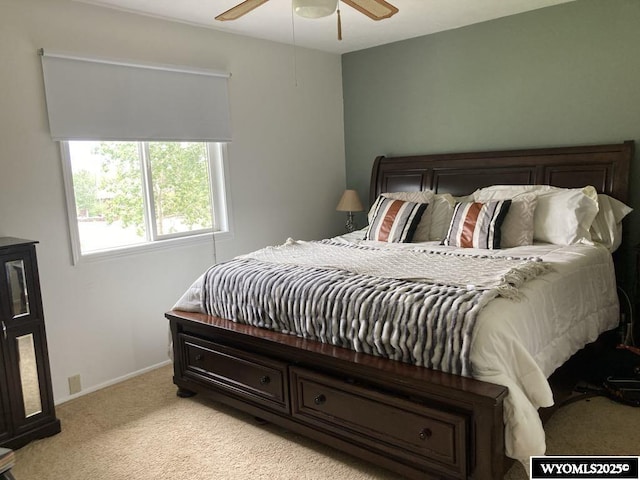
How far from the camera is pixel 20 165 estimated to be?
10.0 ft

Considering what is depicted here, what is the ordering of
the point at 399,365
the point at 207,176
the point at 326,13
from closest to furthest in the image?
the point at 399,365
the point at 326,13
the point at 207,176

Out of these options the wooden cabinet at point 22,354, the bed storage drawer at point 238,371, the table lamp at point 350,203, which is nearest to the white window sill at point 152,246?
the wooden cabinet at point 22,354

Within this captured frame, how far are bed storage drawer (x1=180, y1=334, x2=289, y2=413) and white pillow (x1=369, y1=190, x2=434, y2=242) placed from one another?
5.29ft

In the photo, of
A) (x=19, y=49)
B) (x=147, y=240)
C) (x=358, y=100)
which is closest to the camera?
(x=19, y=49)

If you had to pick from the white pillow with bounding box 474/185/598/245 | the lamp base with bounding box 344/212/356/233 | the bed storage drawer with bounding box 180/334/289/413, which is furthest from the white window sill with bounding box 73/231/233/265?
the white pillow with bounding box 474/185/598/245

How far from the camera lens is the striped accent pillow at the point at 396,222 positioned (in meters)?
3.86

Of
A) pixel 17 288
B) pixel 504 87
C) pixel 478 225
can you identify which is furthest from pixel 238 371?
pixel 504 87

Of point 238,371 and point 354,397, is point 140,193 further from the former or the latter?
point 354,397

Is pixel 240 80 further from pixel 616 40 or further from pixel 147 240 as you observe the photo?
pixel 616 40

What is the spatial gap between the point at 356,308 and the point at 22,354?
1824mm

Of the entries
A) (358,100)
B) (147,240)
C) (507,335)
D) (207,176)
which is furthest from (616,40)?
(147,240)

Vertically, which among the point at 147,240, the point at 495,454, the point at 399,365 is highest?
the point at 147,240

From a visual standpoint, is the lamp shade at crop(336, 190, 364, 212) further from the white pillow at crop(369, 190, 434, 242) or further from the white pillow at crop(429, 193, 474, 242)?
the white pillow at crop(429, 193, 474, 242)

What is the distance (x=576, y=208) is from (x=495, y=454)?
1.96 meters
